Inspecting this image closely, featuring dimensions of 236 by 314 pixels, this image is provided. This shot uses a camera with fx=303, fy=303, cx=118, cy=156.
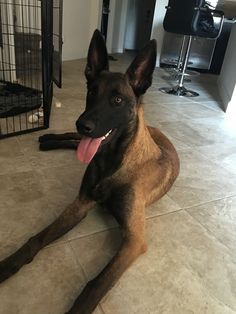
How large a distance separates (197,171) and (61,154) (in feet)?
3.14

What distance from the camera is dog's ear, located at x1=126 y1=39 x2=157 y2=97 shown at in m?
1.21

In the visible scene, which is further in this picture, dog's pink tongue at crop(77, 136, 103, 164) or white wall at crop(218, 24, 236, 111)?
white wall at crop(218, 24, 236, 111)

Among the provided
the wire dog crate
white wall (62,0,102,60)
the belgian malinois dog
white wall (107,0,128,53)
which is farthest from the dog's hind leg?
white wall (107,0,128,53)

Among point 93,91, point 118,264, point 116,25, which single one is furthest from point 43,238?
A: point 116,25

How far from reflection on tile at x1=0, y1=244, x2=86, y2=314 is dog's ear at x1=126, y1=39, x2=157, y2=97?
0.77m

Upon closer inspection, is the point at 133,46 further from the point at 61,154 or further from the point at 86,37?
the point at 61,154

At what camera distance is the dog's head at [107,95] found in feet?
3.81

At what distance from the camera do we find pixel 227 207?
177 centimetres

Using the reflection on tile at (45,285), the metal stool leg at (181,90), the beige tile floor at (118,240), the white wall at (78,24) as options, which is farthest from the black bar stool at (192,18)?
the reflection on tile at (45,285)

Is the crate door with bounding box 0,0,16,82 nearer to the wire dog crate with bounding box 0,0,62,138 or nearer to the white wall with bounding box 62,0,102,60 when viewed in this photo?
the wire dog crate with bounding box 0,0,62,138

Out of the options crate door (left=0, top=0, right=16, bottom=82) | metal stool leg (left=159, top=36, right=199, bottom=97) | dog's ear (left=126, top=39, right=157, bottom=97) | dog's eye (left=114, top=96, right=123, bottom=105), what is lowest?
metal stool leg (left=159, top=36, right=199, bottom=97)

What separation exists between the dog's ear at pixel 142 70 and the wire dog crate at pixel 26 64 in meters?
1.24

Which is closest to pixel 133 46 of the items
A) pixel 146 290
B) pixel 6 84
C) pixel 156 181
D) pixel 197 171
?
pixel 6 84

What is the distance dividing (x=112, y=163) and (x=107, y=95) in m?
0.31
